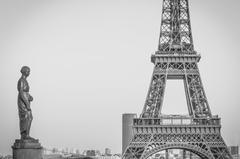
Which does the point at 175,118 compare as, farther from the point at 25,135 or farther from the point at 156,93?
the point at 25,135

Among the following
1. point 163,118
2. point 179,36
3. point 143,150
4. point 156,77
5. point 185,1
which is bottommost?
point 143,150

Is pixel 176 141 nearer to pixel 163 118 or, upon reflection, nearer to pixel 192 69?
pixel 163 118

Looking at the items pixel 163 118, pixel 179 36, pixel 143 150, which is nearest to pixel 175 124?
pixel 163 118

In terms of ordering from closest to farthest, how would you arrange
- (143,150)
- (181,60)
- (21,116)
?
(21,116)
(143,150)
(181,60)

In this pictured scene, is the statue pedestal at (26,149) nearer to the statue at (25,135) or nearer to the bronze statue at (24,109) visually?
the statue at (25,135)

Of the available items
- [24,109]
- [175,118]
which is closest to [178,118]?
[175,118]

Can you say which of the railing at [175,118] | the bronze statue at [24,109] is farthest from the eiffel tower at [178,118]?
the bronze statue at [24,109]

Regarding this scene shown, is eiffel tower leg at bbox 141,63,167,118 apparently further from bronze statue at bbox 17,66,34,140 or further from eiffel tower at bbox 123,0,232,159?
bronze statue at bbox 17,66,34,140

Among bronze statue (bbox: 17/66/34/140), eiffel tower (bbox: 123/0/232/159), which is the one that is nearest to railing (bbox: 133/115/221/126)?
eiffel tower (bbox: 123/0/232/159)
